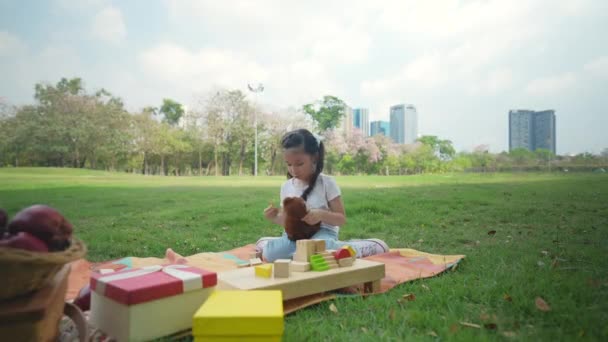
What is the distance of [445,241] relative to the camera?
12.0ft

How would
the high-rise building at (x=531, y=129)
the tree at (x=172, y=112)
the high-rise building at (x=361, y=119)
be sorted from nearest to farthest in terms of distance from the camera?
the high-rise building at (x=531, y=129) < the tree at (x=172, y=112) < the high-rise building at (x=361, y=119)

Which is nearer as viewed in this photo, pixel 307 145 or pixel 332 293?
pixel 332 293

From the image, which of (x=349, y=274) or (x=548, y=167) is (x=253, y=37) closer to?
(x=548, y=167)

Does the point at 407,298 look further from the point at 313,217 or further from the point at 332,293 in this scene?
the point at 313,217

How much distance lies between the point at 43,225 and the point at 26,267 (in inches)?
5.1

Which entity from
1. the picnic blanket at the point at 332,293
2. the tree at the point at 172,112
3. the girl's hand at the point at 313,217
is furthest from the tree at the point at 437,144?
the girl's hand at the point at 313,217

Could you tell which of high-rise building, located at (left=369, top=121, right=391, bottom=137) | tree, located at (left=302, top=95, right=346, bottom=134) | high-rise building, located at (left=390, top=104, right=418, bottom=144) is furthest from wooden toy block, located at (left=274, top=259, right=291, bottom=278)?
high-rise building, located at (left=390, top=104, right=418, bottom=144)

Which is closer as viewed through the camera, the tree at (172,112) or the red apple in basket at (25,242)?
the red apple in basket at (25,242)

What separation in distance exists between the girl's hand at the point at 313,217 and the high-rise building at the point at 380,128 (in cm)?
2191

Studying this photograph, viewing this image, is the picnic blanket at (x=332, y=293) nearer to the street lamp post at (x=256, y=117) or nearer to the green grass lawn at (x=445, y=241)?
the green grass lawn at (x=445, y=241)

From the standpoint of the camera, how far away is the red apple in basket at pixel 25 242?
3.45ft

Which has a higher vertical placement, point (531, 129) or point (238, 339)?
point (531, 129)

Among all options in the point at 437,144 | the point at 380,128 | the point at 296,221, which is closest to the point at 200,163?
the point at 380,128

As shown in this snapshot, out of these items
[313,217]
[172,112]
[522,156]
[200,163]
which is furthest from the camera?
[172,112]
